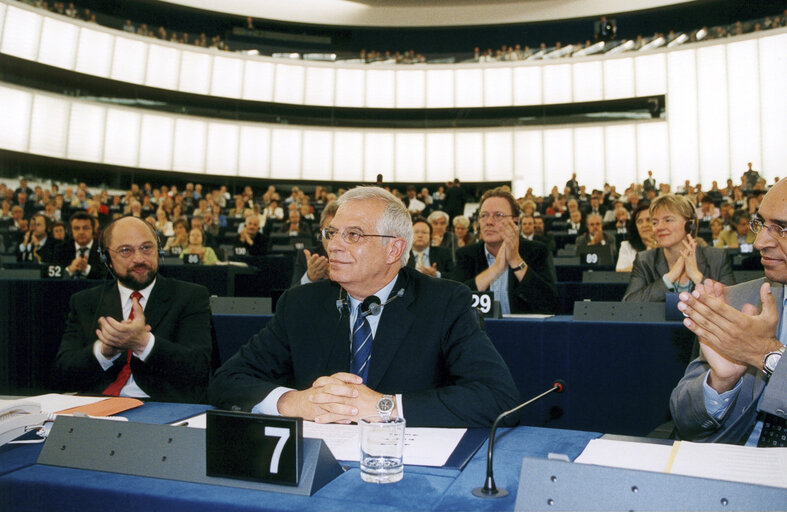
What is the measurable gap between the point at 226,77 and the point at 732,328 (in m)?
17.9

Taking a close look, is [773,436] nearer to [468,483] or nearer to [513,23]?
[468,483]

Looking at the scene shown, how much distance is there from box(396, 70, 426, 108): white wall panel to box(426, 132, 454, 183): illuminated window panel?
117 centimetres

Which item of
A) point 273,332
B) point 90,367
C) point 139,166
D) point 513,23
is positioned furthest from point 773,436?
point 513,23

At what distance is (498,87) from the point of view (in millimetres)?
18078

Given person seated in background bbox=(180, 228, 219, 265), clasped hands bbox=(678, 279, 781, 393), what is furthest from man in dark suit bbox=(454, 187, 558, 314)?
person seated in background bbox=(180, 228, 219, 265)

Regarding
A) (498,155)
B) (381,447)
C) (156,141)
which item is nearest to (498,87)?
(498,155)

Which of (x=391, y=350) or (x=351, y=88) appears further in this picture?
(x=351, y=88)

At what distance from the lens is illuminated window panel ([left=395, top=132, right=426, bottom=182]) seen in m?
18.4

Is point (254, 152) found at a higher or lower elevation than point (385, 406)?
higher

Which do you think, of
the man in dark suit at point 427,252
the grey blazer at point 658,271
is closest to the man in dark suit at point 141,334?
the grey blazer at point 658,271

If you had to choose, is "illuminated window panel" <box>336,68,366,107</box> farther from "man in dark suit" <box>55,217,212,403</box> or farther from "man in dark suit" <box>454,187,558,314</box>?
"man in dark suit" <box>55,217,212,403</box>

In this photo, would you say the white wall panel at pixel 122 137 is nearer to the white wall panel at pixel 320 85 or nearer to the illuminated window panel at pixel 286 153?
the illuminated window panel at pixel 286 153

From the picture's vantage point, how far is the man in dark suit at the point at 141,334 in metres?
2.10

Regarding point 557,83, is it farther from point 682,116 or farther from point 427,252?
point 427,252
